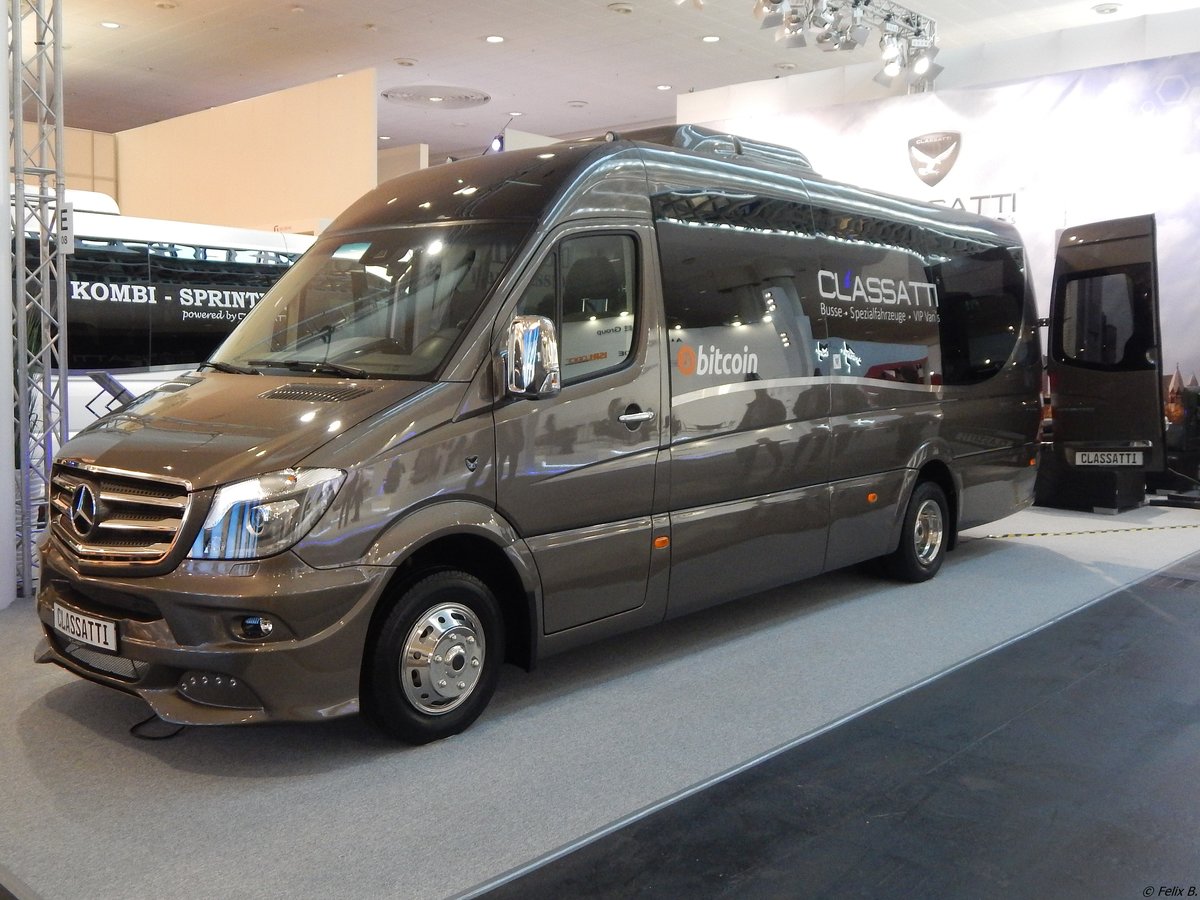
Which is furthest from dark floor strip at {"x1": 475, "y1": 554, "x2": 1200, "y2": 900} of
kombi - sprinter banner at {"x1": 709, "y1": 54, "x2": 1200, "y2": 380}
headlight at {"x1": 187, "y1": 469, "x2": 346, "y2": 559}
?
kombi - sprinter banner at {"x1": 709, "y1": 54, "x2": 1200, "y2": 380}

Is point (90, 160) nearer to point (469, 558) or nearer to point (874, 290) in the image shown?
point (874, 290)

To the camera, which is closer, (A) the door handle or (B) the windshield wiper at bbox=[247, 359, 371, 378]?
(B) the windshield wiper at bbox=[247, 359, 371, 378]

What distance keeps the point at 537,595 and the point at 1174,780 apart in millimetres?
2281

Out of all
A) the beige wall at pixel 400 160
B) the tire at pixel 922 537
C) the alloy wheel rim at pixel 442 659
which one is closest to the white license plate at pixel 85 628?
the alloy wheel rim at pixel 442 659

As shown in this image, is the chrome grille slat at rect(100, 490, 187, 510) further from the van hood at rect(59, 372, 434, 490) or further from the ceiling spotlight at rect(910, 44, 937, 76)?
the ceiling spotlight at rect(910, 44, 937, 76)

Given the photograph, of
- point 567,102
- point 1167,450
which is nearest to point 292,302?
point 1167,450

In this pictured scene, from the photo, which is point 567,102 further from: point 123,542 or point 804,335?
point 123,542

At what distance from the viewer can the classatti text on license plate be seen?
372cm

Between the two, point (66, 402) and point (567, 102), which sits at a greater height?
point (567, 102)

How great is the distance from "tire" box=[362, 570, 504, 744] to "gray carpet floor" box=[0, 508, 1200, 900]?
0.12m

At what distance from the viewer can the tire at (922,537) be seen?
6461 mm

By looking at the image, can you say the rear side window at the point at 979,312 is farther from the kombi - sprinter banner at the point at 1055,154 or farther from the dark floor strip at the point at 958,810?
the kombi - sprinter banner at the point at 1055,154

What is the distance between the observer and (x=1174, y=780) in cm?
370

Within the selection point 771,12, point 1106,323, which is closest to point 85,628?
point 1106,323
